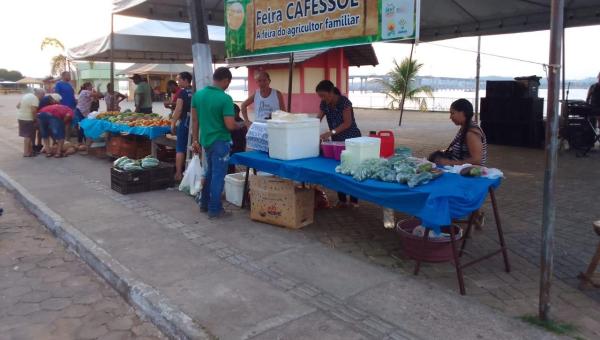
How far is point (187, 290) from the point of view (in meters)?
3.87

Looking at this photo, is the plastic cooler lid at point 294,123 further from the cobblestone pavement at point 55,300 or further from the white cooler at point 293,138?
the cobblestone pavement at point 55,300

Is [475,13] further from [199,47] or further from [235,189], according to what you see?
[235,189]

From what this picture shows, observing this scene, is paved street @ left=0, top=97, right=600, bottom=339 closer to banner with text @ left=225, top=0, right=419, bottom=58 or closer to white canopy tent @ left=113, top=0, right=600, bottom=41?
banner with text @ left=225, top=0, right=419, bottom=58

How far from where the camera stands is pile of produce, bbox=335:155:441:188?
12.8ft

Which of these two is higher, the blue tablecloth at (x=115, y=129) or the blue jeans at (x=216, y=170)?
the blue tablecloth at (x=115, y=129)

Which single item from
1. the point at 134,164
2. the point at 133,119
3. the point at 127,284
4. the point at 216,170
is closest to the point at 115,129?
the point at 133,119

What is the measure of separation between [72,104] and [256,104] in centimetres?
702

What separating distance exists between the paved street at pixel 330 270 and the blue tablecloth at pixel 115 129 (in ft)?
5.53

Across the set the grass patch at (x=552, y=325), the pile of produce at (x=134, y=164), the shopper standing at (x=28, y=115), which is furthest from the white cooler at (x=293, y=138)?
the shopper standing at (x=28, y=115)

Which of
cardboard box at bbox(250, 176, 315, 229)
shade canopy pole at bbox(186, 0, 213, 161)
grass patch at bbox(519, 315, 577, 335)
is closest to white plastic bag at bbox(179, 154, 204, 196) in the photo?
shade canopy pole at bbox(186, 0, 213, 161)

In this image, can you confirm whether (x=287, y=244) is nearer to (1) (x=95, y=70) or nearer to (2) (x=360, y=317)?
(2) (x=360, y=317)

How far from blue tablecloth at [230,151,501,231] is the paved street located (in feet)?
2.23

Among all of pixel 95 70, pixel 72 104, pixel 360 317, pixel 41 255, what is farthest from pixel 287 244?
pixel 95 70

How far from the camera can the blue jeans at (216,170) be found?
5.67m
